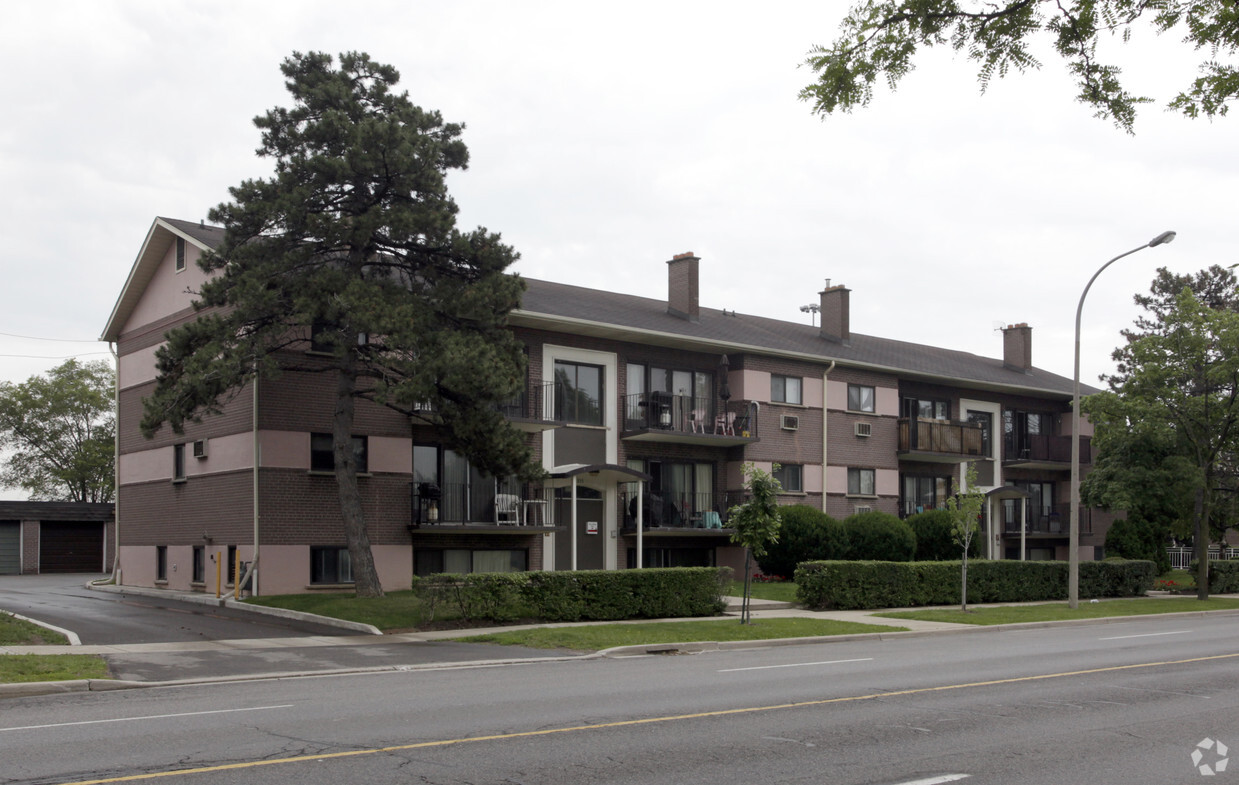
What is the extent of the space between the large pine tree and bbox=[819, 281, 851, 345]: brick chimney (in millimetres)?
19644

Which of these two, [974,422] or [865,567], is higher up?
[974,422]

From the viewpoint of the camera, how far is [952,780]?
307 inches

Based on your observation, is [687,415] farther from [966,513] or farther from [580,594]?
[580,594]

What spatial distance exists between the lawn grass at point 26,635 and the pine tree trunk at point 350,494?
247 inches

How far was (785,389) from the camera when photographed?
35625 mm

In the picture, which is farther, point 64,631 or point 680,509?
point 680,509

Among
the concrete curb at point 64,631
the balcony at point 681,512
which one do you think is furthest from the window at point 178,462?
the balcony at point 681,512

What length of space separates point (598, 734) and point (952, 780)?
9.71ft

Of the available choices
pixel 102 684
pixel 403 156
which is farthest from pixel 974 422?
pixel 102 684

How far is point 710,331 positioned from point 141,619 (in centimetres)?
1855

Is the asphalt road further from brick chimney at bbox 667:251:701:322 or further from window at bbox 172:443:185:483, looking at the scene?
brick chimney at bbox 667:251:701:322

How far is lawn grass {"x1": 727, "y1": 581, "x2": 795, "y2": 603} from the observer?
28.6m

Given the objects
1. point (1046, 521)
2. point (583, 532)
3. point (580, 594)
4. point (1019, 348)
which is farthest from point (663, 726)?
point (1019, 348)

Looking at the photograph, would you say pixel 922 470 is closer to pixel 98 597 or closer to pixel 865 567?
pixel 865 567
